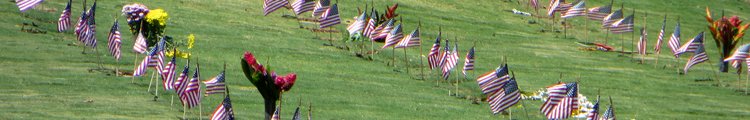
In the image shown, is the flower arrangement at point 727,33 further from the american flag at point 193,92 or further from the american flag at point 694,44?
the american flag at point 193,92

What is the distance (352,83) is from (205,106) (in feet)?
19.5

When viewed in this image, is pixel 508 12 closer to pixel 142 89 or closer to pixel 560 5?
pixel 560 5

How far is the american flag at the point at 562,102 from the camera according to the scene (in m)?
23.2

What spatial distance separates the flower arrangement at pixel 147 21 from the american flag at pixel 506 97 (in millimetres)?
8767

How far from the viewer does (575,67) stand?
3703 cm

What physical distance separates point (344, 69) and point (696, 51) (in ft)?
25.7

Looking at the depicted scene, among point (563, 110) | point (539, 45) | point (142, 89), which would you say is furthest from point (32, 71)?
point (539, 45)

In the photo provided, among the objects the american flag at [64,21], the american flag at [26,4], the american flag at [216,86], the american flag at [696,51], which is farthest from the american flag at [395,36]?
the american flag at [216,86]

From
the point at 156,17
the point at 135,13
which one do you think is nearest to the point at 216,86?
the point at 135,13

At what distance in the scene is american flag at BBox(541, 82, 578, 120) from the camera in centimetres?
2323

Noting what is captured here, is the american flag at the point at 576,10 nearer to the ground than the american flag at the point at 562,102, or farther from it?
farther from it

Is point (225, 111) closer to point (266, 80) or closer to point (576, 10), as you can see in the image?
point (266, 80)

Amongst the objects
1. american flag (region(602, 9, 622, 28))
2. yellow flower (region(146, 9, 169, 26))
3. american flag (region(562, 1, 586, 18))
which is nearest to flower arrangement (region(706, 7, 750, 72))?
american flag (region(602, 9, 622, 28))

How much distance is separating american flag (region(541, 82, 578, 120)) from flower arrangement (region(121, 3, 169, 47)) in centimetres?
998
